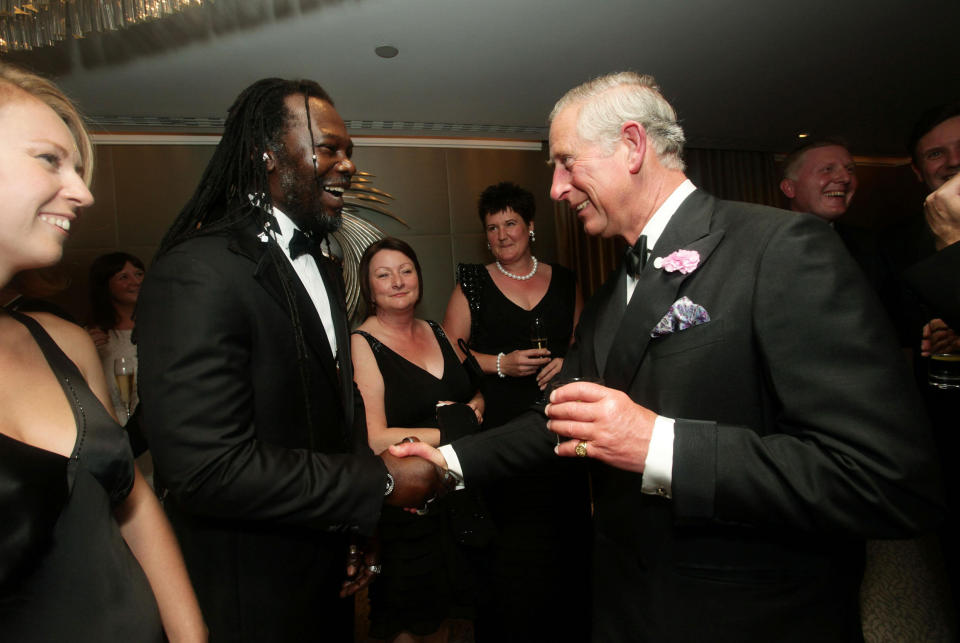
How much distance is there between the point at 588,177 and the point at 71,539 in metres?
1.46

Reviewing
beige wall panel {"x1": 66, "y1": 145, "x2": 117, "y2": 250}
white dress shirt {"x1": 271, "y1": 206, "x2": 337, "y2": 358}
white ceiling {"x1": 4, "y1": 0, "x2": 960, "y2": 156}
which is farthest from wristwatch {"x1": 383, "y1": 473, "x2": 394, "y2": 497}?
beige wall panel {"x1": 66, "y1": 145, "x2": 117, "y2": 250}


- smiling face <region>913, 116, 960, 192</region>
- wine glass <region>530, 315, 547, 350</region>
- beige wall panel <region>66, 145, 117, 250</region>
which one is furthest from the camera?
beige wall panel <region>66, 145, 117, 250</region>

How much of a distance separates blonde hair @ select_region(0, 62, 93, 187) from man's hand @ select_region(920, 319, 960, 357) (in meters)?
2.56

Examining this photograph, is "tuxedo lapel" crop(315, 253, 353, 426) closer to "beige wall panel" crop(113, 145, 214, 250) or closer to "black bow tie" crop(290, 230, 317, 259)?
"black bow tie" crop(290, 230, 317, 259)

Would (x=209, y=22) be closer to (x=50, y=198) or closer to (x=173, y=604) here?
(x=50, y=198)

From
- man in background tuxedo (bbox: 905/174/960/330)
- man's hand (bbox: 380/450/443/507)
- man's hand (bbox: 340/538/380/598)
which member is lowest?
man's hand (bbox: 340/538/380/598)

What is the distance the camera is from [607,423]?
118 centimetres

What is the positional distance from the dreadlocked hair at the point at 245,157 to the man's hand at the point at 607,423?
3.52ft

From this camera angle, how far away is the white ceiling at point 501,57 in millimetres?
3236

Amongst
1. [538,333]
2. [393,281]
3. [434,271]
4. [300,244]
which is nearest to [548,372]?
[538,333]

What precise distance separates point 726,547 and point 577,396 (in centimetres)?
51

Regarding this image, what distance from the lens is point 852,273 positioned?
1.14 meters

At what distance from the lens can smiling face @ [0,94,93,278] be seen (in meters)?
1.00

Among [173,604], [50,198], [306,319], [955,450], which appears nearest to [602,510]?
[306,319]
